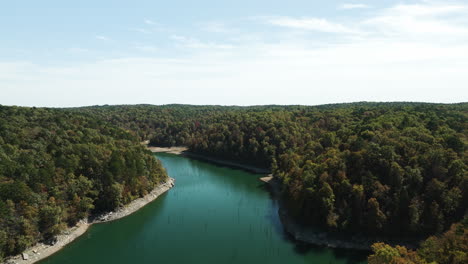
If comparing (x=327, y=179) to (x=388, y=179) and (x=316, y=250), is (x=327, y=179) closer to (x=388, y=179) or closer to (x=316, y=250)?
(x=388, y=179)

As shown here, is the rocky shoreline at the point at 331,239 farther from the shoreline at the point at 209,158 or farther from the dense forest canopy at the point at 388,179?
the shoreline at the point at 209,158

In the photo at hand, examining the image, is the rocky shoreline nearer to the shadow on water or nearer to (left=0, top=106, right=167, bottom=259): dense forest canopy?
the shadow on water

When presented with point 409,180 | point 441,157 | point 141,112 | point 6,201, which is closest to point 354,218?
point 409,180

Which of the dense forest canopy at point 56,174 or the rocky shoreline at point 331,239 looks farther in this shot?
the rocky shoreline at point 331,239

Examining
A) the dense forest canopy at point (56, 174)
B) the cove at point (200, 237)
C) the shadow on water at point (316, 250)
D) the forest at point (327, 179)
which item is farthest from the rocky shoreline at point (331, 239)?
the dense forest canopy at point (56, 174)

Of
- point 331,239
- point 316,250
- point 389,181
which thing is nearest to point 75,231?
point 316,250

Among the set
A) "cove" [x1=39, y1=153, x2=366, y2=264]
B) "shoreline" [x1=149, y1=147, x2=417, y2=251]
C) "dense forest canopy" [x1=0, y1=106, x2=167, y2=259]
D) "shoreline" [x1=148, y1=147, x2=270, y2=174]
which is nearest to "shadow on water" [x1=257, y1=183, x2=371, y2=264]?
"cove" [x1=39, y1=153, x2=366, y2=264]

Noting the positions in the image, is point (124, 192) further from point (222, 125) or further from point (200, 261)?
point (222, 125)
